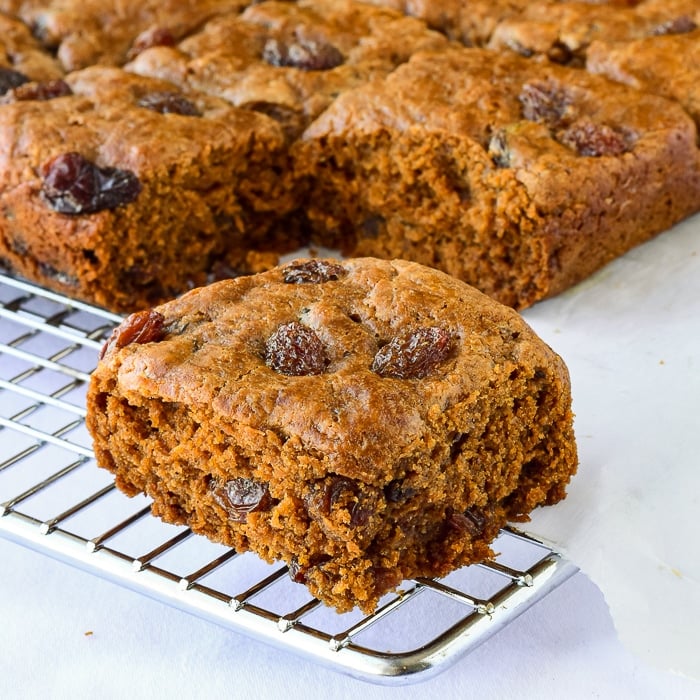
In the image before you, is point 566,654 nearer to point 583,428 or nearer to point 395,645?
point 395,645

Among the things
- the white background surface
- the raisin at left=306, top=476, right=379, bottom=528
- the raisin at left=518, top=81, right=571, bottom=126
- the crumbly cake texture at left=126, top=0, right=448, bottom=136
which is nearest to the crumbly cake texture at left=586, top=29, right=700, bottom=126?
the raisin at left=518, top=81, right=571, bottom=126

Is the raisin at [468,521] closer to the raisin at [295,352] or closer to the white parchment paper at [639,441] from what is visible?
the white parchment paper at [639,441]

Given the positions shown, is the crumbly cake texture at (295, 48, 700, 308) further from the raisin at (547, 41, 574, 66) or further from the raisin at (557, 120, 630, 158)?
the raisin at (547, 41, 574, 66)

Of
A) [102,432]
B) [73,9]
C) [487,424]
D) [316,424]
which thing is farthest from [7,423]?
[73,9]

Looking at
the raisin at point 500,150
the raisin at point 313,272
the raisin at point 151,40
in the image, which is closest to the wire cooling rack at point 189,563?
the raisin at point 313,272

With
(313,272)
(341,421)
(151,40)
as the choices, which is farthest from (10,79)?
(341,421)
